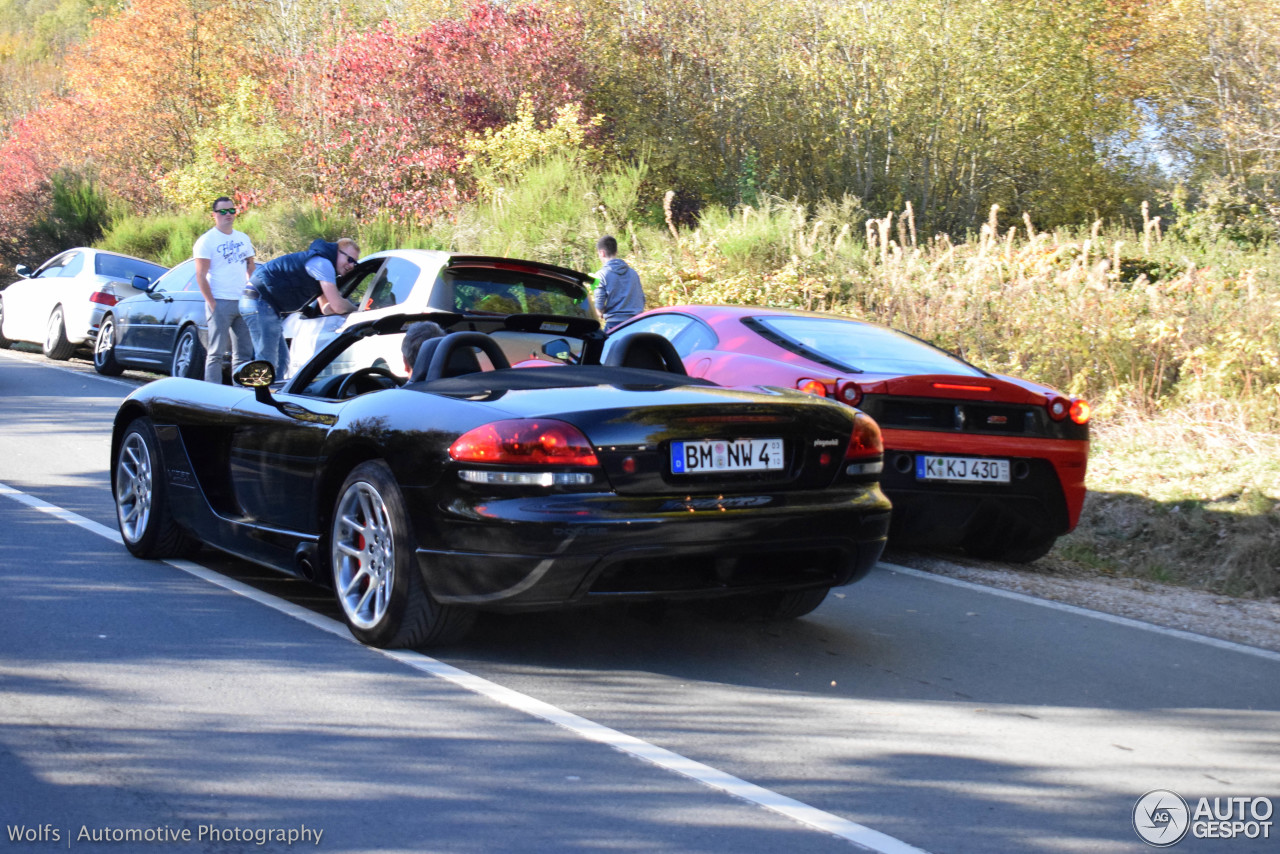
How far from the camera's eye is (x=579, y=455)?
452cm

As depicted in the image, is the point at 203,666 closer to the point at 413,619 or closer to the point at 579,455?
the point at 413,619

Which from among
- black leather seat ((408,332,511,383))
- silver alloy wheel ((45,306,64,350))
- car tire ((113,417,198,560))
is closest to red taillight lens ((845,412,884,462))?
black leather seat ((408,332,511,383))

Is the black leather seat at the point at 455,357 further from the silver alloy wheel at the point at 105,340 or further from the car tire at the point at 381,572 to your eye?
the silver alloy wheel at the point at 105,340

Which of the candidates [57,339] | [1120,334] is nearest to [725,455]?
[1120,334]

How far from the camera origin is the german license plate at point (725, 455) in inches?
184

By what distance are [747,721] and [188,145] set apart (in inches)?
1519

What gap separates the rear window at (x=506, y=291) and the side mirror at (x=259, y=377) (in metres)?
3.89

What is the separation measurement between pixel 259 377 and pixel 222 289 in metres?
7.30

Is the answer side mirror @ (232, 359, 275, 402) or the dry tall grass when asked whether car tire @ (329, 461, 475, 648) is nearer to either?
side mirror @ (232, 359, 275, 402)

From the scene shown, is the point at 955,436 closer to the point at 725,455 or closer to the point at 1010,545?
the point at 1010,545

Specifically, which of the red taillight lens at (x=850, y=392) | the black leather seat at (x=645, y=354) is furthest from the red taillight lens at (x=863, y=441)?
the red taillight lens at (x=850, y=392)

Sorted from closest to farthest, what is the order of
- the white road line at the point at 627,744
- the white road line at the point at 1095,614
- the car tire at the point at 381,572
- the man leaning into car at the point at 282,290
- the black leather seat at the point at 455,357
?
the white road line at the point at 627,744
the car tire at the point at 381,572
the black leather seat at the point at 455,357
the white road line at the point at 1095,614
the man leaning into car at the point at 282,290

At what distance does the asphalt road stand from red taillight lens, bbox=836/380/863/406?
114cm

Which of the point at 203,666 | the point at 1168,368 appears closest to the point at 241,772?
the point at 203,666
